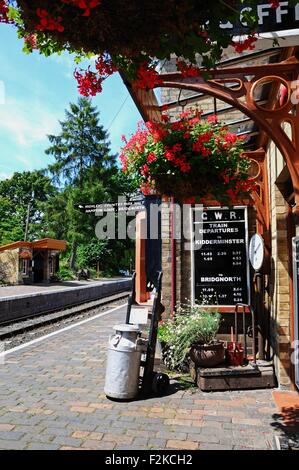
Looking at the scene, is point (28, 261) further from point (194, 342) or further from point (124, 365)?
point (124, 365)

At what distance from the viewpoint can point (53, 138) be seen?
43625mm

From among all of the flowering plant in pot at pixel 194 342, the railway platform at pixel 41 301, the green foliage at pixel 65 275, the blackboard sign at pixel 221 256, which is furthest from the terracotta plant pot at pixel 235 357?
the green foliage at pixel 65 275

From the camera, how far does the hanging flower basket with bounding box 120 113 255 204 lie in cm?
470

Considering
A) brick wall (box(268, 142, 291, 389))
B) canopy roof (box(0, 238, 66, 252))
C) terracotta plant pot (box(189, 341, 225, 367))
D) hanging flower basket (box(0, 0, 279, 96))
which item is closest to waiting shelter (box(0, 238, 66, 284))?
canopy roof (box(0, 238, 66, 252))

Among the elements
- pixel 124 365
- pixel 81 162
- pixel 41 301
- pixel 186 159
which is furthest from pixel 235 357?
pixel 81 162

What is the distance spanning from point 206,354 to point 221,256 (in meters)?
2.22

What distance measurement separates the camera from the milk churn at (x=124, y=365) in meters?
5.11

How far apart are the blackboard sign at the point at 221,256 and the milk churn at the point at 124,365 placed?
235 centimetres

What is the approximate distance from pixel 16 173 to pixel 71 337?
6693 cm

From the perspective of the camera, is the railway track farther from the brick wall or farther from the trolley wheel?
the brick wall

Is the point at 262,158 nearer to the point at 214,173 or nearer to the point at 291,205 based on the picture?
the point at 291,205

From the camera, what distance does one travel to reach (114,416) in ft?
14.9
